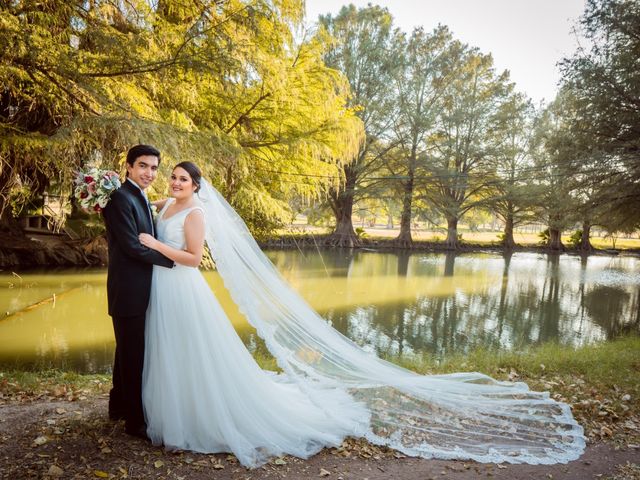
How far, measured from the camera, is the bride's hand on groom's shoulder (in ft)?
9.24

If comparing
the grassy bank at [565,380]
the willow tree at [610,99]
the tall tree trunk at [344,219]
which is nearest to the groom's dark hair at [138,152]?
the grassy bank at [565,380]

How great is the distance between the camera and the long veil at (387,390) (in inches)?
130

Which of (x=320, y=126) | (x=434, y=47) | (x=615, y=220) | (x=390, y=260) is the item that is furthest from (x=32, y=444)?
(x=434, y=47)

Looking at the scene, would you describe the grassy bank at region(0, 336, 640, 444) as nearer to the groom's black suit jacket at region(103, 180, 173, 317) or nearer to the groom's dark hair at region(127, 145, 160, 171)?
the groom's black suit jacket at region(103, 180, 173, 317)

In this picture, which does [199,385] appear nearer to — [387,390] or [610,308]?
[387,390]

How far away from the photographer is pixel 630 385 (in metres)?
5.20

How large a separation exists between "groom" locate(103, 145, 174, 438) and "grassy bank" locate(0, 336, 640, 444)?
4.37 ft

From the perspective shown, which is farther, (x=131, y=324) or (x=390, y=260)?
(x=390, y=260)

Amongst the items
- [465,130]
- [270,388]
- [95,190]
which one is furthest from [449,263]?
[95,190]

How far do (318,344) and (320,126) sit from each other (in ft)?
27.2

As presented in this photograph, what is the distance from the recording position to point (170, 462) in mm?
2764

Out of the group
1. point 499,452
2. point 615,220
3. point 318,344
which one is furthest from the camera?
point 615,220

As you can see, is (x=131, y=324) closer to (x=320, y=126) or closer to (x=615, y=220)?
(x=320, y=126)

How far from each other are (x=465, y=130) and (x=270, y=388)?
2822 cm
